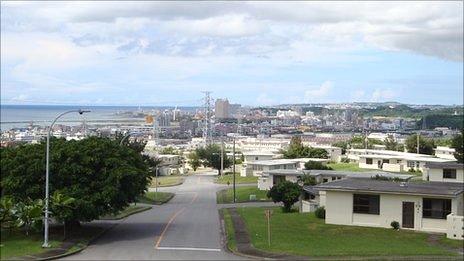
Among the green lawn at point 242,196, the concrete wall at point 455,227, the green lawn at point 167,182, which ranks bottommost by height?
the green lawn at point 167,182

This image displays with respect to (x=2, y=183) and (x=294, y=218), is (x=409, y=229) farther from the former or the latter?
(x=2, y=183)


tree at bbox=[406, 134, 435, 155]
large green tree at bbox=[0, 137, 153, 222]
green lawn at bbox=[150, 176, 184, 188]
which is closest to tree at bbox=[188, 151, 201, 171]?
green lawn at bbox=[150, 176, 184, 188]

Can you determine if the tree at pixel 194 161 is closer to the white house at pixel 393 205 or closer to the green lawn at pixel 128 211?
the green lawn at pixel 128 211

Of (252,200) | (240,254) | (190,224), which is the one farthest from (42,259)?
(252,200)

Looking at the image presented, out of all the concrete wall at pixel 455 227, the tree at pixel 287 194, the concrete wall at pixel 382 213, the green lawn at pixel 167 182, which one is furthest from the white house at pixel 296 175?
the concrete wall at pixel 455 227

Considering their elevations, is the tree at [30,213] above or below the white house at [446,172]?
below
